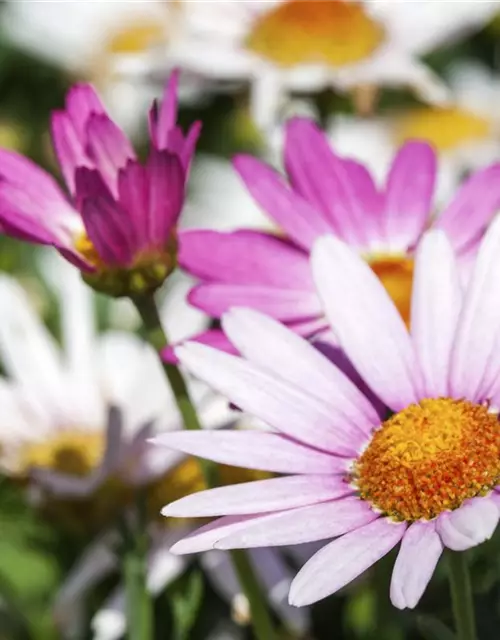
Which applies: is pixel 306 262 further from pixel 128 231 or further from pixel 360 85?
pixel 360 85

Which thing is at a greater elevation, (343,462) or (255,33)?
(255,33)

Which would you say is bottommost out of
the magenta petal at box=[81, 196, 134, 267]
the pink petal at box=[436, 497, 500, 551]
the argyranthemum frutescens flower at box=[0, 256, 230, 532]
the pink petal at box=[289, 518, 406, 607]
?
the argyranthemum frutescens flower at box=[0, 256, 230, 532]

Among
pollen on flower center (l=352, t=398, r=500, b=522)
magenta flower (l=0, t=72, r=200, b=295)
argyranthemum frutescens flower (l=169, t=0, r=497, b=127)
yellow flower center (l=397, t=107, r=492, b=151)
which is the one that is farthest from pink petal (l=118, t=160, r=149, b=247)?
yellow flower center (l=397, t=107, r=492, b=151)

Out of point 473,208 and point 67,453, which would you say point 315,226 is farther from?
point 67,453

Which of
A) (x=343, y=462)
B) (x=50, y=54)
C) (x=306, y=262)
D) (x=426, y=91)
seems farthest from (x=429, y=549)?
(x=50, y=54)

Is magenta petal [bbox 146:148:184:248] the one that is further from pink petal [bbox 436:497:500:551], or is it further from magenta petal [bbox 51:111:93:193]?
pink petal [bbox 436:497:500:551]

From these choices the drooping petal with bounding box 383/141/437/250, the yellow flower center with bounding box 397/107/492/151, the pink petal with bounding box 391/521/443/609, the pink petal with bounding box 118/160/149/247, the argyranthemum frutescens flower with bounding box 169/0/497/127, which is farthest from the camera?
the yellow flower center with bounding box 397/107/492/151

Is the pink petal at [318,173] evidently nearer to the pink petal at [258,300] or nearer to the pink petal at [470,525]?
the pink petal at [258,300]
